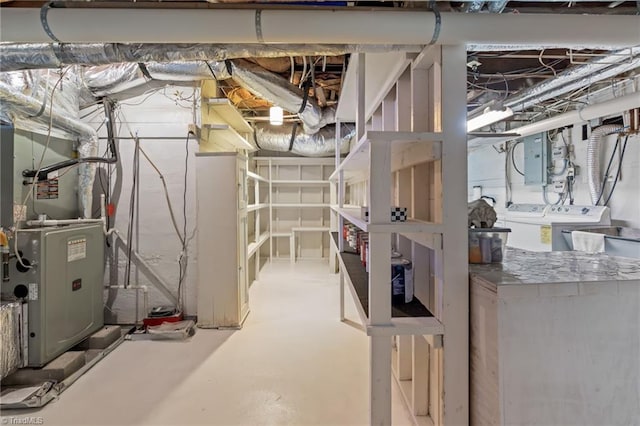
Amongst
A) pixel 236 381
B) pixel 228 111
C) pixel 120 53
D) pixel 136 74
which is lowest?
pixel 236 381

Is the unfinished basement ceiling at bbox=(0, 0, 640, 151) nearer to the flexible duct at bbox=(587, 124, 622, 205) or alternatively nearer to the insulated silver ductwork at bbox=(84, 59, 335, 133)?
the insulated silver ductwork at bbox=(84, 59, 335, 133)

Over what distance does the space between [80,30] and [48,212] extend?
1911mm

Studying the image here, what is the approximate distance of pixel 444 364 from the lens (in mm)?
1230

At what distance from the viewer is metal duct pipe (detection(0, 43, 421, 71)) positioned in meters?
1.80

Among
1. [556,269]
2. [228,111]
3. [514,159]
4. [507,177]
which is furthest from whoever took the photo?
[507,177]

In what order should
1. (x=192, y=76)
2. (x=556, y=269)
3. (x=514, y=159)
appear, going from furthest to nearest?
(x=514, y=159) → (x=192, y=76) → (x=556, y=269)

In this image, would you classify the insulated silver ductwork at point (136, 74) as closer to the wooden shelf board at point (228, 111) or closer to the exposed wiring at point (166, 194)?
the wooden shelf board at point (228, 111)

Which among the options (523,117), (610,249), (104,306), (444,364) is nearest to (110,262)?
(104,306)

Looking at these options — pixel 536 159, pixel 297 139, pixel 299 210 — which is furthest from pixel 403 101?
pixel 299 210

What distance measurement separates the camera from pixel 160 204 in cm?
302

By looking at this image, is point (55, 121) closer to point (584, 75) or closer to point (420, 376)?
point (420, 376)

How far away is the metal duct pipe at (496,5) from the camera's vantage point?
4.18ft

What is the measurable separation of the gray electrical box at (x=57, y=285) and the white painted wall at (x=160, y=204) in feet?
1.19

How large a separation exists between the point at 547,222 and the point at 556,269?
85.6 inches
